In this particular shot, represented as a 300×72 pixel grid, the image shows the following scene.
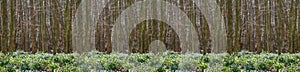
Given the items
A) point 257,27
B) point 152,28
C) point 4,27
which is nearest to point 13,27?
point 4,27

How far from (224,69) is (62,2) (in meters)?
2.74

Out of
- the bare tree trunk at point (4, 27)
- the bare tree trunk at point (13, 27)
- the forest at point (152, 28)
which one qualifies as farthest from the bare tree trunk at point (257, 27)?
the bare tree trunk at point (4, 27)

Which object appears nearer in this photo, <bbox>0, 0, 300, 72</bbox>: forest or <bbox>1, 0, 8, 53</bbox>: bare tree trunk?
<bbox>0, 0, 300, 72</bbox>: forest

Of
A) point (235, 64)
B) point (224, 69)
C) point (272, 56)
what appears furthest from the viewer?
point (272, 56)

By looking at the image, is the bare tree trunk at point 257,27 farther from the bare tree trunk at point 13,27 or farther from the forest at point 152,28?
the bare tree trunk at point 13,27

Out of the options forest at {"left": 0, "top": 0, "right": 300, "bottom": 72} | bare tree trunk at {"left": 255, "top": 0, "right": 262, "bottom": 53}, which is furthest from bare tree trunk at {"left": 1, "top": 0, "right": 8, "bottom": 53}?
bare tree trunk at {"left": 255, "top": 0, "right": 262, "bottom": 53}

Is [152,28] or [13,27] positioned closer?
[152,28]

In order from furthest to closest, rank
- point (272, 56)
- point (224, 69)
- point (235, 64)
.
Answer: point (272, 56) < point (235, 64) < point (224, 69)

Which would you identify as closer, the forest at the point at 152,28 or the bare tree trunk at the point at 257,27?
the forest at the point at 152,28

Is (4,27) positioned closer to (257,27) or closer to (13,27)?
(13,27)

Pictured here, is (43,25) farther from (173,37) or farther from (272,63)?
(272,63)

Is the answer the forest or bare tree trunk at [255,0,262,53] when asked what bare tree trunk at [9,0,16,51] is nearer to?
the forest

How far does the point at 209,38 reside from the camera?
24.9 feet

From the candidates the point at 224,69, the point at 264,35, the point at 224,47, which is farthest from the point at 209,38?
the point at 224,69
